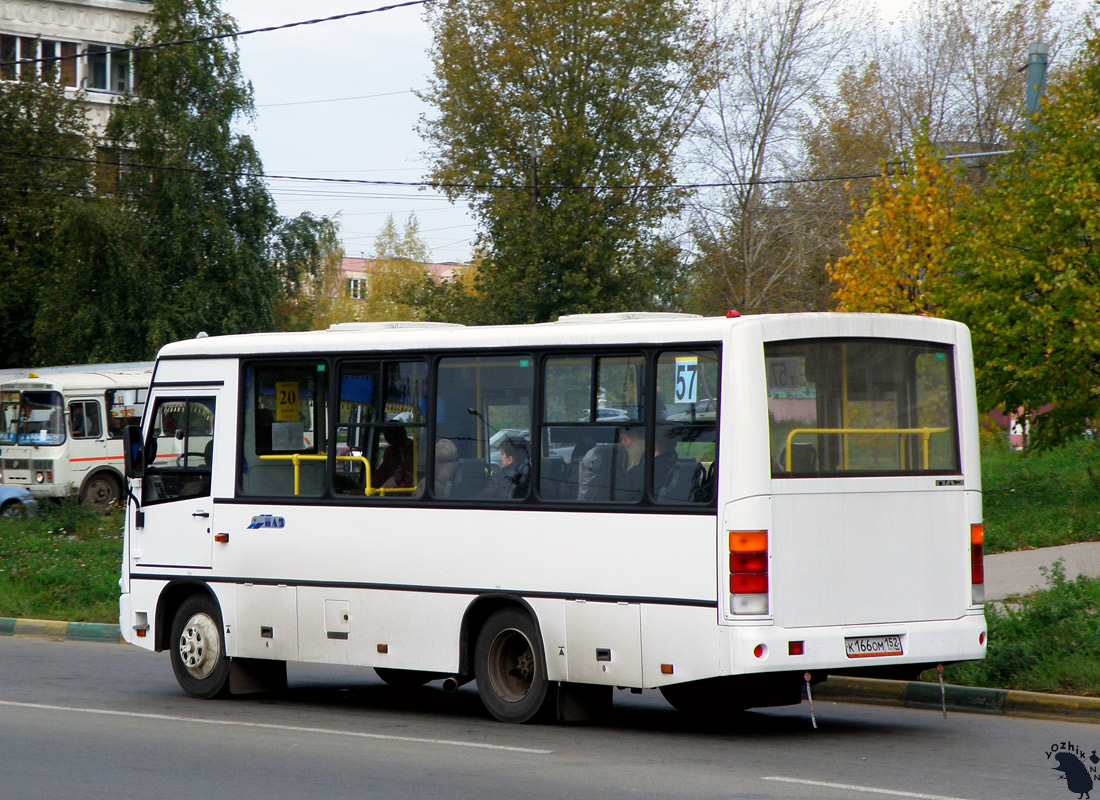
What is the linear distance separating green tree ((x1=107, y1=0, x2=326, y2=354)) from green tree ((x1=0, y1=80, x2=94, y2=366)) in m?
1.64

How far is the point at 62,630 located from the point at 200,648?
5394 mm

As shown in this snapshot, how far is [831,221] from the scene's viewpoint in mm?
45969

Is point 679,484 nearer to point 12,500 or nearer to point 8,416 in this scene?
point 12,500

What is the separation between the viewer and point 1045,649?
10766mm

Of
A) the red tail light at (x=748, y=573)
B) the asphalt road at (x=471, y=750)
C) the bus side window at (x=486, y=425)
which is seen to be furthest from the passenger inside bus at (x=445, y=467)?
the red tail light at (x=748, y=573)

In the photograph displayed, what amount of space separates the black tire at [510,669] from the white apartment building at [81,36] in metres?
52.1

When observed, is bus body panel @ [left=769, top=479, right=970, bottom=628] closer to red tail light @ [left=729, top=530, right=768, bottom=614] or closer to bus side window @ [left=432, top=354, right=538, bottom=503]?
red tail light @ [left=729, top=530, right=768, bottom=614]

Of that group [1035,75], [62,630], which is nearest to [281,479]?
[62,630]

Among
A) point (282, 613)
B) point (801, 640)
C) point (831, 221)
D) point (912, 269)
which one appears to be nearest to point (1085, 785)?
point (801, 640)

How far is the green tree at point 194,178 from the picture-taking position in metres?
45.6

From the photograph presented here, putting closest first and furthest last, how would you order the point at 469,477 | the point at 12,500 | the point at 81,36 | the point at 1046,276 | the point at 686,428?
the point at 686,428, the point at 469,477, the point at 1046,276, the point at 12,500, the point at 81,36

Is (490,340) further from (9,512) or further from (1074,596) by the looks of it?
(9,512)

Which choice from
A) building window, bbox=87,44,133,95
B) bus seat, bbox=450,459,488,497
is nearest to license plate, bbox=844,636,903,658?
bus seat, bbox=450,459,488,497

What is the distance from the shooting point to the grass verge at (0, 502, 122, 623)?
16719mm
